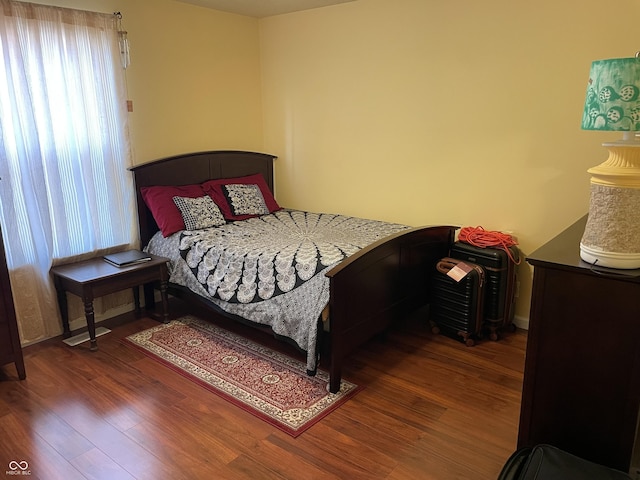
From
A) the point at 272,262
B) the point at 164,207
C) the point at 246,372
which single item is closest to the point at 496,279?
the point at 272,262

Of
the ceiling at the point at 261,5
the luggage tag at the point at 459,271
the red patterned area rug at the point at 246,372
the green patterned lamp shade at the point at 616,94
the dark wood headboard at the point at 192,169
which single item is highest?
the ceiling at the point at 261,5

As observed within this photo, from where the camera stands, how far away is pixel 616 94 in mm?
1559

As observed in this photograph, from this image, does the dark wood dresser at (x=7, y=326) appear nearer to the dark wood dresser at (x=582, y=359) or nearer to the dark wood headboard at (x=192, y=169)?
the dark wood headboard at (x=192, y=169)

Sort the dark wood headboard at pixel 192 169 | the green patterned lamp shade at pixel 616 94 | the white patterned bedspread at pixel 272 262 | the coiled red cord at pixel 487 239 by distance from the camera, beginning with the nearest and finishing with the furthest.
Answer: the green patterned lamp shade at pixel 616 94
the white patterned bedspread at pixel 272 262
the coiled red cord at pixel 487 239
the dark wood headboard at pixel 192 169

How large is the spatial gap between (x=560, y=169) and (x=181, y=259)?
2.69 metres

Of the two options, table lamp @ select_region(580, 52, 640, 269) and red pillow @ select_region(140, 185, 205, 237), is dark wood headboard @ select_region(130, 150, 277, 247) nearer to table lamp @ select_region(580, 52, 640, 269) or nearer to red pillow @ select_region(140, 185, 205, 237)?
red pillow @ select_region(140, 185, 205, 237)

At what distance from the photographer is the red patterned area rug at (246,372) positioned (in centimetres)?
258

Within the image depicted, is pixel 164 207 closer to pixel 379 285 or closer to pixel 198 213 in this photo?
pixel 198 213

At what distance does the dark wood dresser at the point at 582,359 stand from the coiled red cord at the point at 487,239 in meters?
1.45

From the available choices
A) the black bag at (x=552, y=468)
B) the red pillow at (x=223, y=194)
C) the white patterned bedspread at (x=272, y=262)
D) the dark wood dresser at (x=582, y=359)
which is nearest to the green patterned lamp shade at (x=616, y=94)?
the dark wood dresser at (x=582, y=359)

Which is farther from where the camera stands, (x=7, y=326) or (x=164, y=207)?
(x=164, y=207)

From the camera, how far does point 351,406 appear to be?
103 inches

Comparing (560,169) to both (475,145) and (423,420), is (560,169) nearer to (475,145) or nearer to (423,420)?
(475,145)

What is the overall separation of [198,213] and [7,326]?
4.93 ft
